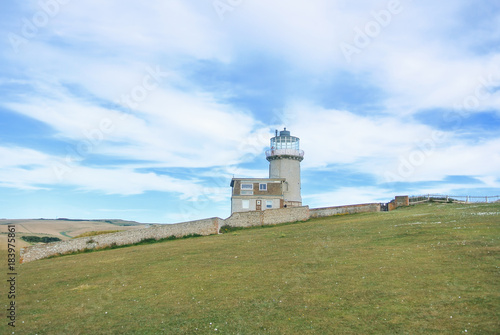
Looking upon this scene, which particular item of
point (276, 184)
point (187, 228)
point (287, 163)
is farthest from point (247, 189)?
point (187, 228)

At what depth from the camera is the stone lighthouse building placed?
5859 centimetres

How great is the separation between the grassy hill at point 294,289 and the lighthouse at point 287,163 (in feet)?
115

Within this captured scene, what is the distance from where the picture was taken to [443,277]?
16375 millimetres

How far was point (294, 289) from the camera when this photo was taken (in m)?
16.8

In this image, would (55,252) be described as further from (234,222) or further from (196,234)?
(234,222)

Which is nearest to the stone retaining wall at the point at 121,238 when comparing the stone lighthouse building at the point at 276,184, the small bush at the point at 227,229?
the small bush at the point at 227,229

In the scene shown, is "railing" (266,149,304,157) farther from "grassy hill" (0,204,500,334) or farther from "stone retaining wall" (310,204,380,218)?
"grassy hill" (0,204,500,334)

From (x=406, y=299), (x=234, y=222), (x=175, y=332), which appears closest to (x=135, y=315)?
(x=175, y=332)

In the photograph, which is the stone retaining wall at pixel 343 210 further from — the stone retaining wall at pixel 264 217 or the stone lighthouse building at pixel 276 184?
the stone lighthouse building at pixel 276 184

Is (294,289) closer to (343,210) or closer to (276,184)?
(343,210)

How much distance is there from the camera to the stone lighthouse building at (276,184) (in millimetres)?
58594

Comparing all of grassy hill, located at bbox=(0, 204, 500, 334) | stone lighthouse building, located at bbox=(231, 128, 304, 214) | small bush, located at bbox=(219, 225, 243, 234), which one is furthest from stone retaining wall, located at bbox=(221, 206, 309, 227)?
grassy hill, located at bbox=(0, 204, 500, 334)

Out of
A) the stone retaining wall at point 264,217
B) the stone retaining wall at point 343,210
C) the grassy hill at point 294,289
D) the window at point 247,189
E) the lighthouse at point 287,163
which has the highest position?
the lighthouse at point 287,163

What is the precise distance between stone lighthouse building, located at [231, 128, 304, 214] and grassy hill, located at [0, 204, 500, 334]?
30.3 meters
